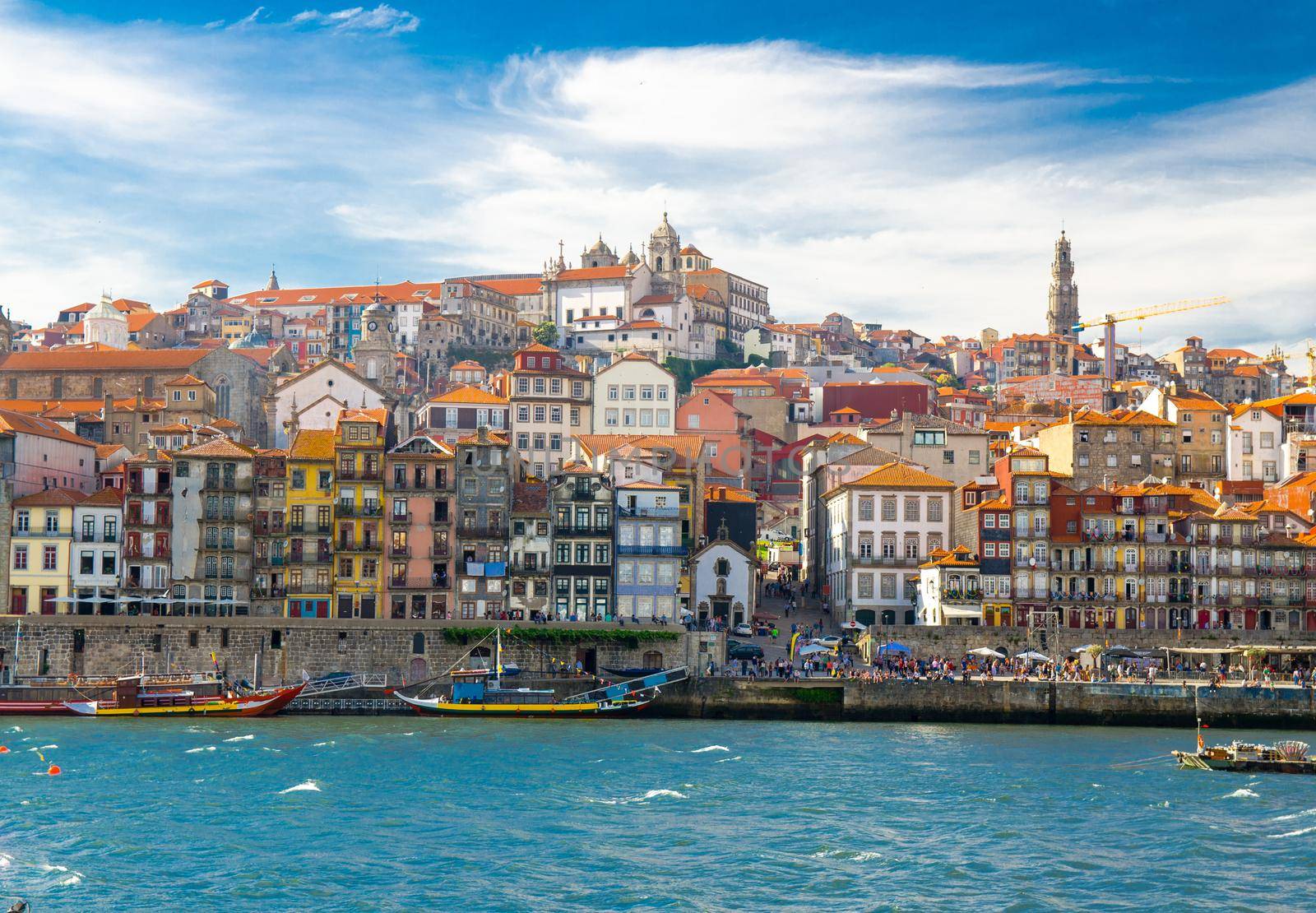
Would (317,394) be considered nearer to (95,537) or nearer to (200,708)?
(95,537)

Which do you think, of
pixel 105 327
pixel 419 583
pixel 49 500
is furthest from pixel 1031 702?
pixel 105 327

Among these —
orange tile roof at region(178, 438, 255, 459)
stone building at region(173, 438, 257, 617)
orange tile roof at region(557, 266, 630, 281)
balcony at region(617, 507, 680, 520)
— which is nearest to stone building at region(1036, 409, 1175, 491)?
balcony at region(617, 507, 680, 520)

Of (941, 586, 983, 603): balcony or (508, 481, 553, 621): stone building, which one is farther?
(941, 586, 983, 603): balcony

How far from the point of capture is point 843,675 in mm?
72625

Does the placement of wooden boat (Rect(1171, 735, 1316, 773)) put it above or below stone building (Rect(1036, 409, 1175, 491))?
below

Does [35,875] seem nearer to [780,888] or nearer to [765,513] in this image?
[780,888]

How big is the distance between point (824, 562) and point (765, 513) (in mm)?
26957

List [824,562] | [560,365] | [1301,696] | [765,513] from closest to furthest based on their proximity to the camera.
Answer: [1301,696], [824,562], [560,365], [765,513]

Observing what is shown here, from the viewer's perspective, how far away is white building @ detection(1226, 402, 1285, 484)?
112562 millimetres

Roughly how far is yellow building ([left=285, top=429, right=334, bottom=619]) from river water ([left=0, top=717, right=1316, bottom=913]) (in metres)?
16.6

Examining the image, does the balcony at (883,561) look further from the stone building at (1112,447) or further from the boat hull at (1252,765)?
the boat hull at (1252,765)

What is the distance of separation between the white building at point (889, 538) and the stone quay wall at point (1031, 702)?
602 inches

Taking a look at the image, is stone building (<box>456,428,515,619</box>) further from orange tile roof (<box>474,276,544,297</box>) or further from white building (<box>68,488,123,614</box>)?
orange tile roof (<box>474,276,544,297</box>)


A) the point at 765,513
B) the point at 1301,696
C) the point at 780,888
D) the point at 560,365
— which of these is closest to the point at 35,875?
the point at 780,888
